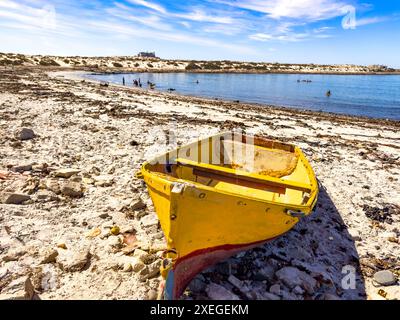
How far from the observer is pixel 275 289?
5.00 meters

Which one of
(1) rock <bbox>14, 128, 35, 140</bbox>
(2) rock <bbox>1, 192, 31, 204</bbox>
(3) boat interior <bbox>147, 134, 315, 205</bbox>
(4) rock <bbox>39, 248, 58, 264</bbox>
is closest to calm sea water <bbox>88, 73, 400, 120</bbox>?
(3) boat interior <bbox>147, 134, 315, 205</bbox>

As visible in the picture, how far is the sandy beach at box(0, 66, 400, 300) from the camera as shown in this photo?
5005 mm

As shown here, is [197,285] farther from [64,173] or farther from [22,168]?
[22,168]

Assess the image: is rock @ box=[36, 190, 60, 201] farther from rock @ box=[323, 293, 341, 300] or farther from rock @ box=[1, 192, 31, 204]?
rock @ box=[323, 293, 341, 300]

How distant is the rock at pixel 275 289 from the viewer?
496 cm

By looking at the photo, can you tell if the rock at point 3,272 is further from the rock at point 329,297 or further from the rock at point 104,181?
the rock at point 329,297

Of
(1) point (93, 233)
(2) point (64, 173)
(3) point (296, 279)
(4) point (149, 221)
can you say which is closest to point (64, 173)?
(2) point (64, 173)

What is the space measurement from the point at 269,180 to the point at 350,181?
5.16m

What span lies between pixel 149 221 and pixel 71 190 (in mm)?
2365

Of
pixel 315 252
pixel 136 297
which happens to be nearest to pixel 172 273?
pixel 136 297

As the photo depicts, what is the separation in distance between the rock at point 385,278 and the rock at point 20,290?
227 inches

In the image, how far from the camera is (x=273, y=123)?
1858 cm

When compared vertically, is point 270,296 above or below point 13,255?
below
